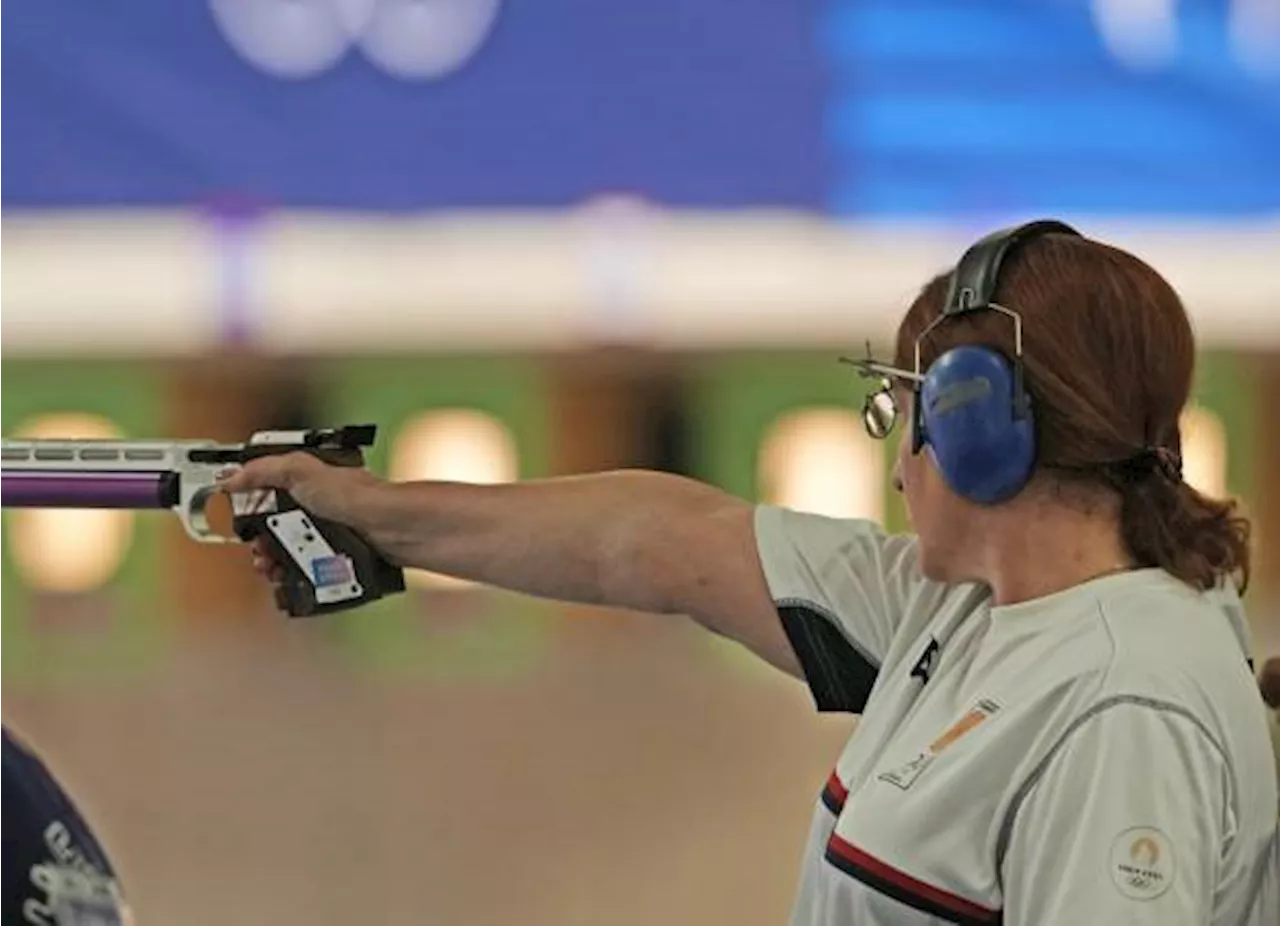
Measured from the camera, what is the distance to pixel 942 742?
120 centimetres

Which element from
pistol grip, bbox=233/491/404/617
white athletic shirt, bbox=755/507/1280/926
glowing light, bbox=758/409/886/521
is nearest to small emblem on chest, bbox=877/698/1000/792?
white athletic shirt, bbox=755/507/1280/926

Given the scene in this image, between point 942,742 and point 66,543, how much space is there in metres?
1.59

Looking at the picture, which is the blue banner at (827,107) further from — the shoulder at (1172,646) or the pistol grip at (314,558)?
the shoulder at (1172,646)

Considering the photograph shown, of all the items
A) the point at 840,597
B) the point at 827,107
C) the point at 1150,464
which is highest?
the point at 827,107

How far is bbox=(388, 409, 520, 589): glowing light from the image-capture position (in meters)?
2.52

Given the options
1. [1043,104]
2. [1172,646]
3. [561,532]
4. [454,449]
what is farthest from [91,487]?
[1043,104]

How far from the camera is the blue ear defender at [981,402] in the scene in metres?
1.17

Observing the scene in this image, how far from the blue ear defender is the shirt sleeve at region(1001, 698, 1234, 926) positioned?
152mm

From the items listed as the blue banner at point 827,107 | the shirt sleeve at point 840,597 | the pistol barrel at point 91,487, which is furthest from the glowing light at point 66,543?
the shirt sleeve at point 840,597

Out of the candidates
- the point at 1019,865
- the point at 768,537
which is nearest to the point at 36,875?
the point at 1019,865

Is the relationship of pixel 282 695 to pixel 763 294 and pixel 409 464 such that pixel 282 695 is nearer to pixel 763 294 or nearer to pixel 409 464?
pixel 409 464

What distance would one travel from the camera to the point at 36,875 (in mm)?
1047

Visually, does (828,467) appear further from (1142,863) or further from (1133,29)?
(1142,863)

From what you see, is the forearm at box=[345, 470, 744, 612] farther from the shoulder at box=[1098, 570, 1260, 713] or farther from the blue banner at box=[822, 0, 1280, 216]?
the blue banner at box=[822, 0, 1280, 216]
